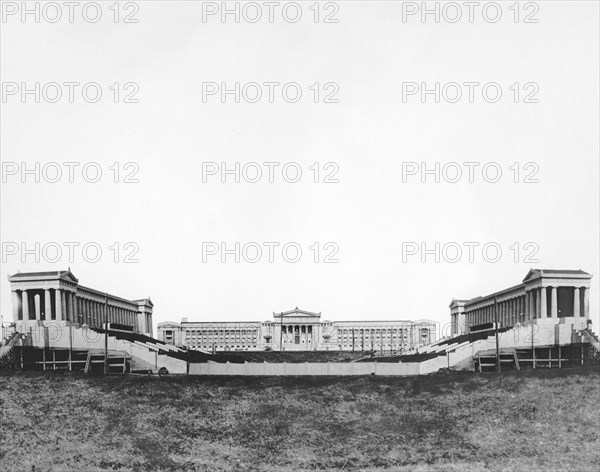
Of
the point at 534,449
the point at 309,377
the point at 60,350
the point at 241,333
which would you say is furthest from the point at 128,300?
the point at 534,449

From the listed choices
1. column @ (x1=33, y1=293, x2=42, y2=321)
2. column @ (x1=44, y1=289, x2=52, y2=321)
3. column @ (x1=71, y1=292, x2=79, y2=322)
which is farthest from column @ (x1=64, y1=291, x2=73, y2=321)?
column @ (x1=44, y1=289, x2=52, y2=321)

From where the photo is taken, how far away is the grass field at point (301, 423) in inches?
1053

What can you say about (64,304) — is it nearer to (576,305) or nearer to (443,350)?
(443,350)

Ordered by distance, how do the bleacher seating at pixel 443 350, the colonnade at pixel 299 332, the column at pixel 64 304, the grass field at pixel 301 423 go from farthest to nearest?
the colonnade at pixel 299 332 < the column at pixel 64 304 < the bleacher seating at pixel 443 350 < the grass field at pixel 301 423

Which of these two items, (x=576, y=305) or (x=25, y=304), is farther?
(x=25, y=304)

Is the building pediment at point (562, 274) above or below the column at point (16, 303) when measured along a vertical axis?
above

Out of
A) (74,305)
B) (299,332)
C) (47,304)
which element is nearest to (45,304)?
Answer: (47,304)

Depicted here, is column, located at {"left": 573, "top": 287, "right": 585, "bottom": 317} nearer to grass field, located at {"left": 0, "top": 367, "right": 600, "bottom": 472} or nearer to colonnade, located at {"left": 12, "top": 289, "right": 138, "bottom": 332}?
grass field, located at {"left": 0, "top": 367, "right": 600, "bottom": 472}

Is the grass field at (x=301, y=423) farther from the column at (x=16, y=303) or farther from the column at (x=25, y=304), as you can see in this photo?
the column at (x=16, y=303)

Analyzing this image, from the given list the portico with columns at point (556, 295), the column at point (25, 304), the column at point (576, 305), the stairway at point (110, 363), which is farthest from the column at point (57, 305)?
the column at point (576, 305)

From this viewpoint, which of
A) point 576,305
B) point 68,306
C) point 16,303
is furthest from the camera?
point 68,306

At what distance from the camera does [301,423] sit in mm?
31531

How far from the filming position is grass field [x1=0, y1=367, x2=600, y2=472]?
26.8 meters

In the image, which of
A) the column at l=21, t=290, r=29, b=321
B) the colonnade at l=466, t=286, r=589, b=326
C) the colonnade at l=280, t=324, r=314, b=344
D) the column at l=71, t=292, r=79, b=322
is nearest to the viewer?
the colonnade at l=466, t=286, r=589, b=326
